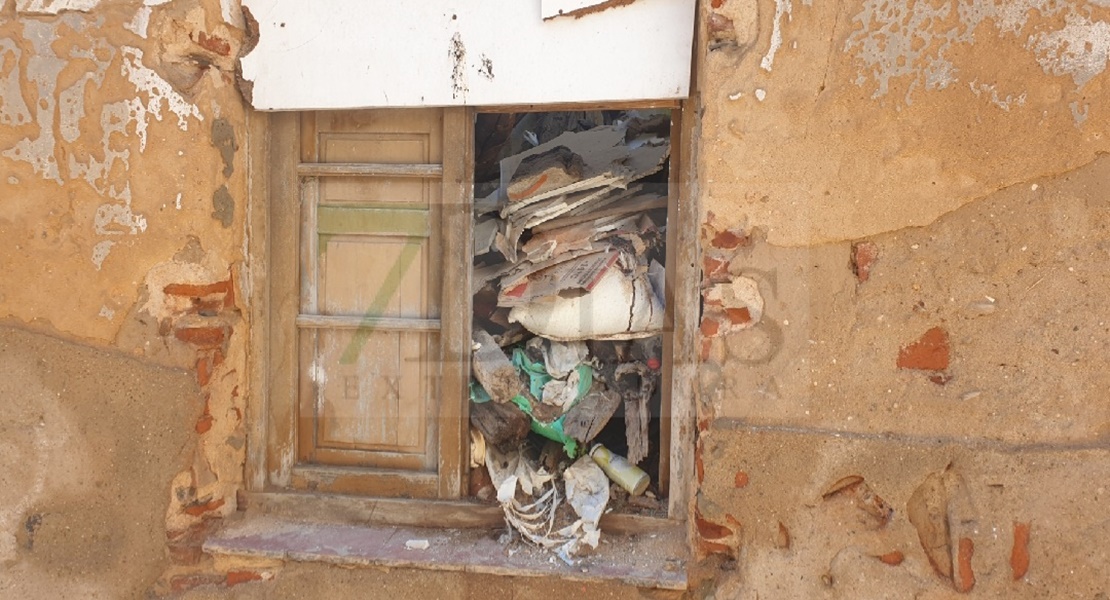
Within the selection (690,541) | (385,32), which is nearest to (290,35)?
(385,32)

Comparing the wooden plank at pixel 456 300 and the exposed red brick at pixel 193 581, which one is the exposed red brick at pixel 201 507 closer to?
the exposed red brick at pixel 193 581

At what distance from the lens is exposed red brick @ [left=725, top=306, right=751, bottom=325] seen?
2334 millimetres

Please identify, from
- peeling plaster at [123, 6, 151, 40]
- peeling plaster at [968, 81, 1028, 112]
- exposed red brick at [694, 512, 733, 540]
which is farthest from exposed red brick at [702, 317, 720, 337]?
peeling plaster at [123, 6, 151, 40]

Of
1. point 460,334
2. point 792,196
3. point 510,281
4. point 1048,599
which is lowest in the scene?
point 1048,599

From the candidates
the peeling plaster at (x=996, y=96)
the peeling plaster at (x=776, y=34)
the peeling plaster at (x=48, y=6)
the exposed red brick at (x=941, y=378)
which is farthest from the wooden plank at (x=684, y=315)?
the peeling plaster at (x=48, y=6)

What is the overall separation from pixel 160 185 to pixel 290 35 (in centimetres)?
63

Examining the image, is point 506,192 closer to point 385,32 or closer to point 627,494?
point 385,32

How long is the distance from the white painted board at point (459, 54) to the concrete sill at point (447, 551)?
1419mm

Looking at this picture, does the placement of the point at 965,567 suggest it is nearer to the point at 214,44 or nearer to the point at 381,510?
the point at 381,510

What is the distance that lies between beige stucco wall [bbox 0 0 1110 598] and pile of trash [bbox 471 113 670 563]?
19.2 inches

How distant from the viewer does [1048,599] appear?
2201 mm

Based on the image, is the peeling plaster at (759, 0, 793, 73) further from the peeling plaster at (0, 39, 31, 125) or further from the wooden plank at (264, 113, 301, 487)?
the peeling plaster at (0, 39, 31, 125)

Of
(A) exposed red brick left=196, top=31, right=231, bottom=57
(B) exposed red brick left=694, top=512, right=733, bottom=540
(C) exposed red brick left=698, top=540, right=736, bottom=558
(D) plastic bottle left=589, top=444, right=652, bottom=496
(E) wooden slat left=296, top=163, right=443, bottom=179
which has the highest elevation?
(A) exposed red brick left=196, top=31, right=231, bottom=57

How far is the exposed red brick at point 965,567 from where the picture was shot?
87.9 inches
